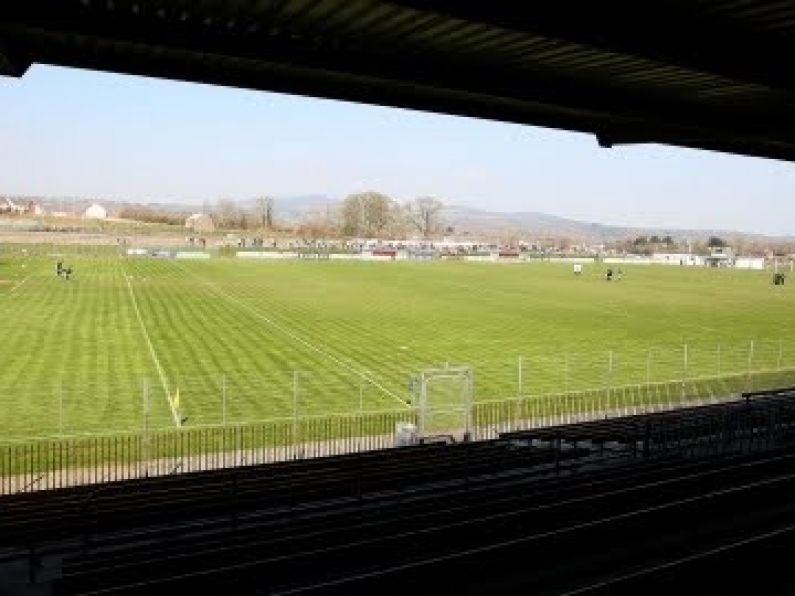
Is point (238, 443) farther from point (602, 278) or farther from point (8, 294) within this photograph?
point (602, 278)

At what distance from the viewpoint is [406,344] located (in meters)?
36.1

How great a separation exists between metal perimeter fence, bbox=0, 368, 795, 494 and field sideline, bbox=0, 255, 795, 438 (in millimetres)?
1167

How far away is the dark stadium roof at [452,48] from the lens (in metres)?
6.38

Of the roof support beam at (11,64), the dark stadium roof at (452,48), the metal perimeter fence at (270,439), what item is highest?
the dark stadium roof at (452,48)

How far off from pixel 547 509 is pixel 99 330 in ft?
109

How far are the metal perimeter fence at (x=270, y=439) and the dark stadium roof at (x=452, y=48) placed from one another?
30.5 ft

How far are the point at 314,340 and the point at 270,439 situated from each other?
51.7ft

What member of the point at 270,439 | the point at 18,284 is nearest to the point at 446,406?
the point at 270,439

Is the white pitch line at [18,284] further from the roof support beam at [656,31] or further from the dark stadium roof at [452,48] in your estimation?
the roof support beam at [656,31]

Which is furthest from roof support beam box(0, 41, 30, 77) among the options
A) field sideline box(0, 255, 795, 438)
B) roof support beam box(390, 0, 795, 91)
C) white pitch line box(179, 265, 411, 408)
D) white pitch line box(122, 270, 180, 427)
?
white pitch line box(179, 265, 411, 408)

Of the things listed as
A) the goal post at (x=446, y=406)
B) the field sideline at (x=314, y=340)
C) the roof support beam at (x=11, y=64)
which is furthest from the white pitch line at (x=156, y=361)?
the roof support beam at (x=11, y=64)

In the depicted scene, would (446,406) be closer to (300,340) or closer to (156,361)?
(156,361)

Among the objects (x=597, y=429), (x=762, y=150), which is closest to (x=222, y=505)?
(x=597, y=429)

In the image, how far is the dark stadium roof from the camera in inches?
251
